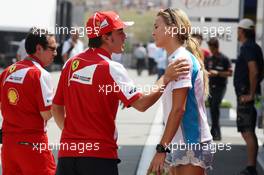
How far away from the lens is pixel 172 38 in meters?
5.30

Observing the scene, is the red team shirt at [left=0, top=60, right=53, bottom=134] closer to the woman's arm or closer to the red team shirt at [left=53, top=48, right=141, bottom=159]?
the red team shirt at [left=53, top=48, right=141, bottom=159]

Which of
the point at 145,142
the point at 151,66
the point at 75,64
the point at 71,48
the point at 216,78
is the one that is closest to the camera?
the point at 75,64

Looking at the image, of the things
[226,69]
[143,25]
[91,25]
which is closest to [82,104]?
[91,25]

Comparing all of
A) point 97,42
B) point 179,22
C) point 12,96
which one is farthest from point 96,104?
point 12,96

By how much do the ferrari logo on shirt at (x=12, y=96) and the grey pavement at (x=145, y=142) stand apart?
440 cm

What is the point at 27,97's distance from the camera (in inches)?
231

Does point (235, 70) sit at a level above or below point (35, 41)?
below

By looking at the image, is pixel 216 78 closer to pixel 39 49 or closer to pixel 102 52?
pixel 39 49

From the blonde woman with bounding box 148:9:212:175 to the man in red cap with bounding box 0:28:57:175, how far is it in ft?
3.38

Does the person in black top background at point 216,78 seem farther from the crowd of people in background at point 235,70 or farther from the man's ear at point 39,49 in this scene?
the man's ear at point 39,49

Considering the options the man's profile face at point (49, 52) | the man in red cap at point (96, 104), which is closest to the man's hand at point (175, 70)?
the man in red cap at point (96, 104)

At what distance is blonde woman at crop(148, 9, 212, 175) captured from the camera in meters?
5.20

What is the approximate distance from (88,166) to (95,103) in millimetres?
405

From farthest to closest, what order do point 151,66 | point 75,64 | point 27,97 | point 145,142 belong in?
point 151,66 → point 145,142 → point 27,97 → point 75,64
